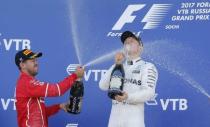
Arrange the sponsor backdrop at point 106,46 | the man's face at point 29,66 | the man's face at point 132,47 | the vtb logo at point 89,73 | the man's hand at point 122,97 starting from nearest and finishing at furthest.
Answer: the man's hand at point 122,97, the man's face at point 132,47, the man's face at point 29,66, the sponsor backdrop at point 106,46, the vtb logo at point 89,73

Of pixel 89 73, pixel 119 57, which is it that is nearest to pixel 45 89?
pixel 119 57

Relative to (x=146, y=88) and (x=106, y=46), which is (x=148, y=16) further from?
(x=146, y=88)

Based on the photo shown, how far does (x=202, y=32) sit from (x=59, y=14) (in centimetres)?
111

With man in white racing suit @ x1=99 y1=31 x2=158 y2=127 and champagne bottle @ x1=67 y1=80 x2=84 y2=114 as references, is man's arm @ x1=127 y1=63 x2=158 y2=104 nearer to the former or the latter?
man in white racing suit @ x1=99 y1=31 x2=158 y2=127

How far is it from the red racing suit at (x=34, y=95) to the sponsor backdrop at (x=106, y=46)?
732 millimetres

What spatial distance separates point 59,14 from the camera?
4141mm

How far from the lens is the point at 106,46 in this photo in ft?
13.3

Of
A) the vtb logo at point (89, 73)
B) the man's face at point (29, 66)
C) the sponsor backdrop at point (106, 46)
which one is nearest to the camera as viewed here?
the man's face at point (29, 66)

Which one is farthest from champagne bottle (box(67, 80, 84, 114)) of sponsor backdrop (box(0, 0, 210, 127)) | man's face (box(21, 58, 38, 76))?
sponsor backdrop (box(0, 0, 210, 127))

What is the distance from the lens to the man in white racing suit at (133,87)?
314 centimetres

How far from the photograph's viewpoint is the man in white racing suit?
3137mm

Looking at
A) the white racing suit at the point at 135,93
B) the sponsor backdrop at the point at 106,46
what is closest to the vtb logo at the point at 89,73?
the sponsor backdrop at the point at 106,46

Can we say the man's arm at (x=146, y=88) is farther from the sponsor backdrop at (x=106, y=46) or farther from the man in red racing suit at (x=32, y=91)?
the sponsor backdrop at (x=106, y=46)

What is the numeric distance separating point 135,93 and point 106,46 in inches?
39.0
